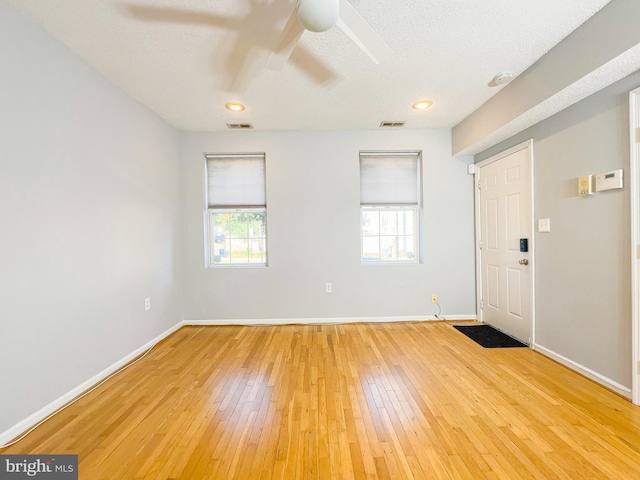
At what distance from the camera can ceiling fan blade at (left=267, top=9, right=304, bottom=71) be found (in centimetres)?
146

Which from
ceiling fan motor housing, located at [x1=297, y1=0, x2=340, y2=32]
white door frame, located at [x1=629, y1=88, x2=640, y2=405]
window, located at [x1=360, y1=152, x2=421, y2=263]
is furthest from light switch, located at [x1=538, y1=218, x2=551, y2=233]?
ceiling fan motor housing, located at [x1=297, y1=0, x2=340, y2=32]

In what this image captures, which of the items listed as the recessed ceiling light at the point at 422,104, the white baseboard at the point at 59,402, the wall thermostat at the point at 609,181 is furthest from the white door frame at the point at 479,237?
the white baseboard at the point at 59,402

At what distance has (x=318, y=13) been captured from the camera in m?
1.27

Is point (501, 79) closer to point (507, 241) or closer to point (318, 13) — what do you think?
point (507, 241)

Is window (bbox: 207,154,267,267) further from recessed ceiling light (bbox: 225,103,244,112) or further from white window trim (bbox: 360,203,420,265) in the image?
white window trim (bbox: 360,203,420,265)

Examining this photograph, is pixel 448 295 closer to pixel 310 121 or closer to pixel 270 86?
pixel 310 121

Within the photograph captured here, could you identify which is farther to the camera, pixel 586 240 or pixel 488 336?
pixel 488 336

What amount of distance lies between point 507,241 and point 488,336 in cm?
113

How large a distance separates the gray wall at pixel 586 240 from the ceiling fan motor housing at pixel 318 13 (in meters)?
2.15

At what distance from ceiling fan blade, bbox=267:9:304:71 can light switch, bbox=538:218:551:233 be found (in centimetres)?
270

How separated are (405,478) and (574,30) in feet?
10.00

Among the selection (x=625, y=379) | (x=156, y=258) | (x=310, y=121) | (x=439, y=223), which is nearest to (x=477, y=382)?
(x=625, y=379)

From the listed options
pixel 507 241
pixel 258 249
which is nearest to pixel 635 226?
pixel 507 241

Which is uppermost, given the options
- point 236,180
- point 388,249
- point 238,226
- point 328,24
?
point 328,24
